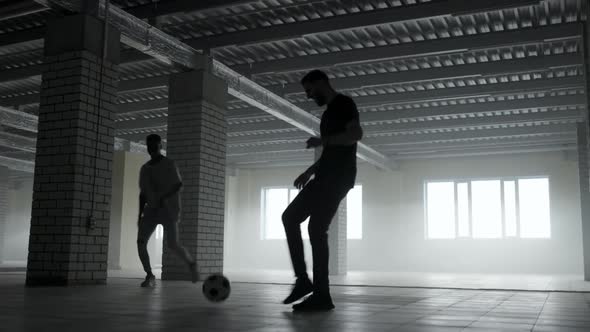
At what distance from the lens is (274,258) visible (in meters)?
25.0

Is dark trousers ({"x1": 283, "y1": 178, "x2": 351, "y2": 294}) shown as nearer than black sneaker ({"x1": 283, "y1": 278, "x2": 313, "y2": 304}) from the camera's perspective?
Yes

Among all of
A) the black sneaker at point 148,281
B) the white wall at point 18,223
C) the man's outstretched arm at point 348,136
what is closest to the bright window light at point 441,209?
the black sneaker at point 148,281

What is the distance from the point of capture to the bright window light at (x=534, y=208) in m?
21.1

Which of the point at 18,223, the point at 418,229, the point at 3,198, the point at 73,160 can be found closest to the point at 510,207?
the point at 418,229

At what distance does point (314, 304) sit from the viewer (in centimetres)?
417

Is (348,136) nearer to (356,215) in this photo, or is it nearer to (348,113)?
(348,113)

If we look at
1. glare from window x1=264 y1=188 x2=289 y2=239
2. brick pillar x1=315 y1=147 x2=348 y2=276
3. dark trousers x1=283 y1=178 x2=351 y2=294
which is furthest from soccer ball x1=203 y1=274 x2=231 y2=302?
glare from window x1=264 y1=188 x2=289 y2=239

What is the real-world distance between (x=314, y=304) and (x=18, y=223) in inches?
1082

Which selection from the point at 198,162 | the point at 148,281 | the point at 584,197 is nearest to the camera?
the point at 148,281

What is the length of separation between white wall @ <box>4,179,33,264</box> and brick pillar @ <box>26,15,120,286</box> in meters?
22.7

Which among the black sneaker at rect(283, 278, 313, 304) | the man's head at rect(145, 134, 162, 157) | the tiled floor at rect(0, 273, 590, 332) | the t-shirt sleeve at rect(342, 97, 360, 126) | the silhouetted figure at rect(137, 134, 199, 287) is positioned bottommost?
the tiled floor at rect(0, 273, 590, 332)

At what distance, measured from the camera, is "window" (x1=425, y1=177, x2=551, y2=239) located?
21281 millimetres

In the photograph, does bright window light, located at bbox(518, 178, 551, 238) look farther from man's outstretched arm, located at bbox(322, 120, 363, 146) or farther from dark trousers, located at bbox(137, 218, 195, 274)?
man's outstretched arm, located at bbox(322, 120, 363, 146)

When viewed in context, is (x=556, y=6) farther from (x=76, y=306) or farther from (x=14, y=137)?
(x=14, y=137)
